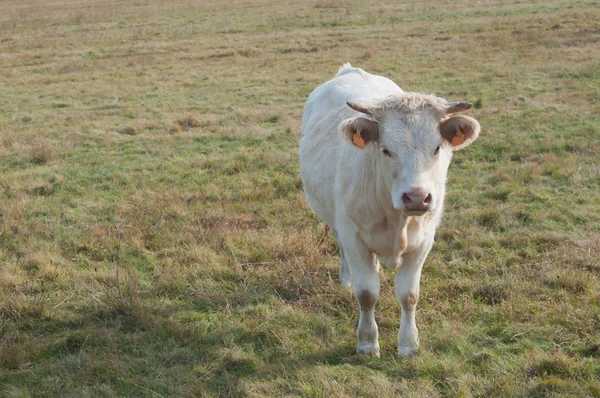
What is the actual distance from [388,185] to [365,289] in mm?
858

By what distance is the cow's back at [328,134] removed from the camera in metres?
5.14

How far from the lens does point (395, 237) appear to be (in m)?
4.34

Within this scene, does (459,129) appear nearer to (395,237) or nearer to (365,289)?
(395,237)

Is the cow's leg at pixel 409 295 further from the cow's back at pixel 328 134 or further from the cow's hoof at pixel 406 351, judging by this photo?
the cow's back at pixel 328 134

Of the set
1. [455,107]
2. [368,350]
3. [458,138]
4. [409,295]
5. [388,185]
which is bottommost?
[368,350]

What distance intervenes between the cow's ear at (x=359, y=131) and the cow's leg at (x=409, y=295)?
37.5 inches

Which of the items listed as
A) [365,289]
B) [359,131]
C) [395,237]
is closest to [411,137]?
[359,131]

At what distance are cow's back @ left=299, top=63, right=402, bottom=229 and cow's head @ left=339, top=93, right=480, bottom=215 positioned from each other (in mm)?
652

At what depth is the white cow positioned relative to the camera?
3848mm

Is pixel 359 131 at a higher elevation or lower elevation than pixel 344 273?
higher

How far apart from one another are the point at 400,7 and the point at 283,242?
29.4 m

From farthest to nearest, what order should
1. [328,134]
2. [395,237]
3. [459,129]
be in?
[328,134], [395,237], [459,129]

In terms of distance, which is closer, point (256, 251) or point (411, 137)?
point (411, 137)

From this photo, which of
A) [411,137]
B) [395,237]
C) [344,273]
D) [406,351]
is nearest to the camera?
[411,137]
